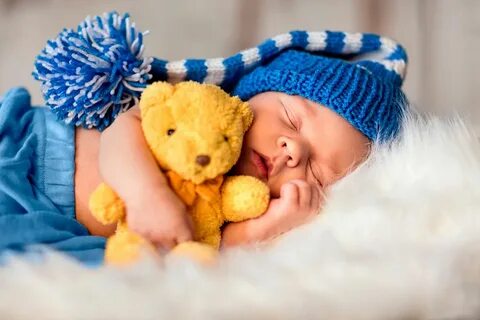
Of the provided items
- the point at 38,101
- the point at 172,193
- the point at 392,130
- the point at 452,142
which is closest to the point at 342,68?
the point at 392,130

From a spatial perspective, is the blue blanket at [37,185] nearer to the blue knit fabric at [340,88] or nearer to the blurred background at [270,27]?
the blue knit fabric at [340,88]

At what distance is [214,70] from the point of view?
1.14 metres

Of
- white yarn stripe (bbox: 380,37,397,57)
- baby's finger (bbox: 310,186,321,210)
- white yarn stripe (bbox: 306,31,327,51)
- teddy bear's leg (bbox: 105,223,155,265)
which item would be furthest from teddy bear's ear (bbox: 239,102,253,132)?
white yarn stripe (bbox: 380,37,397,57)

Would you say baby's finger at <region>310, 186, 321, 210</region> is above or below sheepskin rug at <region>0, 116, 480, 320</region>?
below

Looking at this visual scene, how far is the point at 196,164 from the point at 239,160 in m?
0.16

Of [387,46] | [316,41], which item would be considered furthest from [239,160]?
[387,46]

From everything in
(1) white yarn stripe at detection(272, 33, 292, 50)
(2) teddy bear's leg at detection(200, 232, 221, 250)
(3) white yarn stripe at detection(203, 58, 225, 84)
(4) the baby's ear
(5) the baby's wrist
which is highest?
(4) the baby's ear

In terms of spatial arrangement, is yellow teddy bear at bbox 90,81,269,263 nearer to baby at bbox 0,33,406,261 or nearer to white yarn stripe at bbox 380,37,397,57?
baby at bbox 0,33,406,261

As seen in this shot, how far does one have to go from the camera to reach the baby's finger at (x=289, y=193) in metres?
0.86

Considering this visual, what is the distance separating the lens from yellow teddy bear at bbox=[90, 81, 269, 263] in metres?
0.78

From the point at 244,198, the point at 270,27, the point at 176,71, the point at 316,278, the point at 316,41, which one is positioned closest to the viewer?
the point at 316,278

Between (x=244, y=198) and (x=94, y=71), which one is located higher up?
(x=94, y=71)

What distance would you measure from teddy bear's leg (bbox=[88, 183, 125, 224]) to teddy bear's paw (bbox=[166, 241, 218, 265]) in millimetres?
89

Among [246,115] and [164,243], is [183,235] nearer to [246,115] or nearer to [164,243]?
[164,243]
